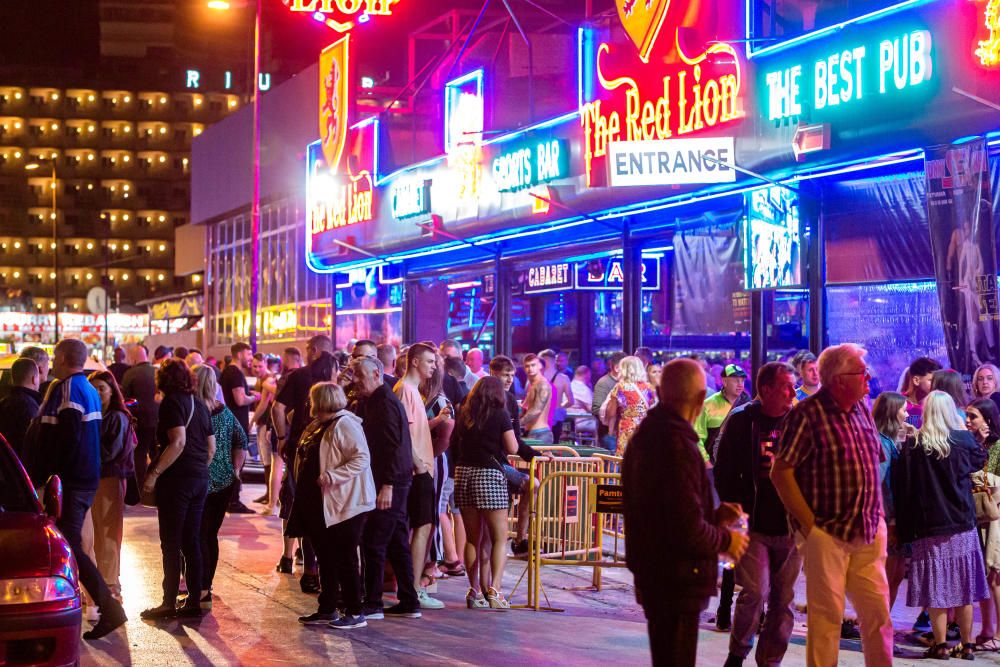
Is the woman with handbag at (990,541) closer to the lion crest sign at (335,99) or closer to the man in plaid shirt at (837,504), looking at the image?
the man in plaid shirt at (837,504)

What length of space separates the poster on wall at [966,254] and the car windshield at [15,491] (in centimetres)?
881

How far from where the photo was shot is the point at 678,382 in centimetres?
582

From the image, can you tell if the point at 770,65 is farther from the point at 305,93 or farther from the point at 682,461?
the point at 305,93

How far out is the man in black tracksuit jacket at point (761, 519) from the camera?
7.86 m

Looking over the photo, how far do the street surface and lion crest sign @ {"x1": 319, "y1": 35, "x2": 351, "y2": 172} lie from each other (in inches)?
758

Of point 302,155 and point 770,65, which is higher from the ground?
point 302,155

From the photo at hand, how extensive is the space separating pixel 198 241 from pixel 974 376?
4815 centimetres

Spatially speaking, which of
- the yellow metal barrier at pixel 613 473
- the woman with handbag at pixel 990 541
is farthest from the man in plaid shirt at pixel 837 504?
the yellow metal barrier at pixel 613 473

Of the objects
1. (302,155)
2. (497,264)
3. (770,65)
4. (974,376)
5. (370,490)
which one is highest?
(302,155)

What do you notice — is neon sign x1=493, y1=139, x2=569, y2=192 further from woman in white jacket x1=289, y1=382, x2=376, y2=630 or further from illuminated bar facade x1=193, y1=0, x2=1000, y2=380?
woman in white jacket x1=289, y1=382, x2=376, y2=630

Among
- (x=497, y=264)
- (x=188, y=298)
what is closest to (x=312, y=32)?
(x=188, y=298)

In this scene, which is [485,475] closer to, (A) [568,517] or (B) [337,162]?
(A) [568,517]

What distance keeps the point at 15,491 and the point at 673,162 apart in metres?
10.4

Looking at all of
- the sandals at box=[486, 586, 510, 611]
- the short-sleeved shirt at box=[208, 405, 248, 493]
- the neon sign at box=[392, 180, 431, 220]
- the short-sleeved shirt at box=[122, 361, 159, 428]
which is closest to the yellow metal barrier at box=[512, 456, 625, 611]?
the sandals at box=[486, 586, 510, 611]
